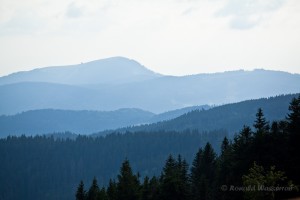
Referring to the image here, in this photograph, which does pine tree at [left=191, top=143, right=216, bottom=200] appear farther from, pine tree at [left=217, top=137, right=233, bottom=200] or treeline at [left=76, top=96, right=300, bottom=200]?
pine tree at [left=217, top=137, right=233, bottom=200]

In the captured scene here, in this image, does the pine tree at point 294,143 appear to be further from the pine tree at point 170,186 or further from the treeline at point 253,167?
the pine tree at point 170,186

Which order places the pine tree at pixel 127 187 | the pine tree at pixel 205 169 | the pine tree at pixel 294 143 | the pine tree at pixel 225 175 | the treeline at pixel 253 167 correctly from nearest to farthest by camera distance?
the treeline at pixel 253 167 < the pine tree at pixel 294 143 < the pine tree at pixel 225 175 < the pine tree at pixel 127 187 < the pine tree at pixel 205 169

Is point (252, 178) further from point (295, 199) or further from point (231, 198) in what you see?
point (231, 198)

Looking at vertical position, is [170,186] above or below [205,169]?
below

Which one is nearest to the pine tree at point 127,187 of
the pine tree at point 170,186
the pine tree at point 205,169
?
the pine tree at point 205,169

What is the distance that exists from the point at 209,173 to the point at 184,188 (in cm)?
1462

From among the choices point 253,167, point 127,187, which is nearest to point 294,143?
point 253,167

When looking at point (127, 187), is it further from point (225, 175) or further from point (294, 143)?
point (294, 143)

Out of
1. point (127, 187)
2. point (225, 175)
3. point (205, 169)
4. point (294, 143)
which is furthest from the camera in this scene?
point (205, 169)

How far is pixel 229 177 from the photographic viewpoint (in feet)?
172

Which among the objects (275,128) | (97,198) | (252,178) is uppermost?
(275,128)

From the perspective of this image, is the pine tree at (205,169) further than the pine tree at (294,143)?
Yes

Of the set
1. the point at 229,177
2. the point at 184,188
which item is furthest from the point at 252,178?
the point at 184,188

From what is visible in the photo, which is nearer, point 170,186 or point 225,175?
point 225,175
